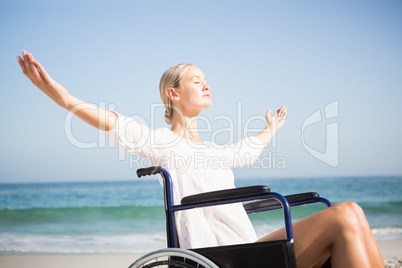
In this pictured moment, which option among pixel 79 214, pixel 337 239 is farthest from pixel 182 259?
pixel 79 214

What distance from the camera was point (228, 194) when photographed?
1.40m

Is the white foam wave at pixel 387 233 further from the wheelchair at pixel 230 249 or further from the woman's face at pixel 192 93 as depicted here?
the wheelchair at pixel 230 249

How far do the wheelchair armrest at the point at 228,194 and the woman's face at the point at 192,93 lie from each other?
63 cm

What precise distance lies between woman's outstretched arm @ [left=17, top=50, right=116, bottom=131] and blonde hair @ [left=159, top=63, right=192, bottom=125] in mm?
394

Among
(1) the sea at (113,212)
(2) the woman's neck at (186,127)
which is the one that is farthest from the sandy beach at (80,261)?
(2) the woman's neck at (186,127)

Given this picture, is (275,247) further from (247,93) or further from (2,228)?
(247,93)

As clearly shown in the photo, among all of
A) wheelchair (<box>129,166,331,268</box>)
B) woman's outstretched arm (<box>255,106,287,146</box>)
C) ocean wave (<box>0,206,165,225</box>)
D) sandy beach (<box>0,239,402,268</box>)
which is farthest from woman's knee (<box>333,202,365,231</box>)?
ocean wave (<box>0,206,165,225</box>)

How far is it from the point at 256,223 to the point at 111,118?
7.54 metres

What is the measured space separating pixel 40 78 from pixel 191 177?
659 mm

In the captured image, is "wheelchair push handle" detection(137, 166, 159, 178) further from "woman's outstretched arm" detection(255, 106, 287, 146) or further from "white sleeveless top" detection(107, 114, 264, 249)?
"woman's outstretched arm" detection(255, 106, 287, 146)

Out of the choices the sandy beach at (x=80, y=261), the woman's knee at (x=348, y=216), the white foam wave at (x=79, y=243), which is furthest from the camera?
the white foam wave at (x=79, y=243)

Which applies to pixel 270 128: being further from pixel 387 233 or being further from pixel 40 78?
pixel 387 233

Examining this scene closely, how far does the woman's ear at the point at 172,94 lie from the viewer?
2.02 meters

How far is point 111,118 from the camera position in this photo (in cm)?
170
